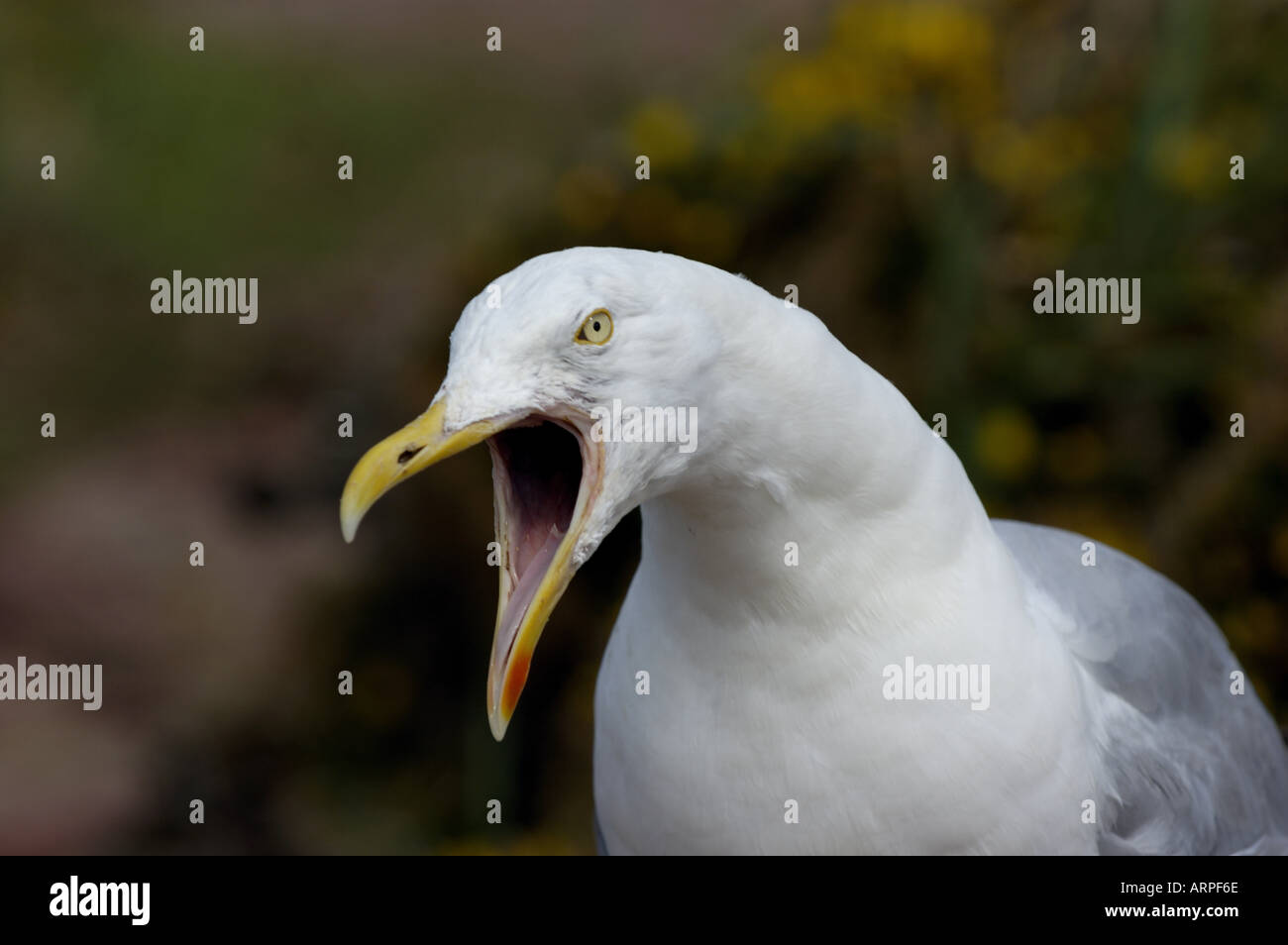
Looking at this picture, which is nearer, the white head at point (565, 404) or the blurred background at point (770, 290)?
the white head at point (565, 404)

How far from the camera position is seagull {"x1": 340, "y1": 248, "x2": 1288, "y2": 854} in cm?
146

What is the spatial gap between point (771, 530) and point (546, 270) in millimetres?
416

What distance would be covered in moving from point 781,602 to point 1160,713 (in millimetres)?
715

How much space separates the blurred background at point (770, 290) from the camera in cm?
333

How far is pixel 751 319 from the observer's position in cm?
158

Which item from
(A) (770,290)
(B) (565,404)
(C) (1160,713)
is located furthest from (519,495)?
(A) (770,290)

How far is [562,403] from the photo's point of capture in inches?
56.7

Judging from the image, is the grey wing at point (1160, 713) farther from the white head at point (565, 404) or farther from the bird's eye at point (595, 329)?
the bird's eye at point (595, 329)

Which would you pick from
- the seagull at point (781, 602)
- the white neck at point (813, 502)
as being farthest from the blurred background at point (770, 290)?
the white neck at point (813, 502)

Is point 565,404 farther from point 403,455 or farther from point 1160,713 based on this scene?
point 1160,713

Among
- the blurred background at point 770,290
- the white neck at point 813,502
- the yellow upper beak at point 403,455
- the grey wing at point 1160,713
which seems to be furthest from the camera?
the blurred background at point 770,290

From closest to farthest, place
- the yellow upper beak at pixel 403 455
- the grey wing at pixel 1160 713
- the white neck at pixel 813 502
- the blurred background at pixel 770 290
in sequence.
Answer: the yellow upper beak at pixel 403 455, the white neck at pixel 813 502, the grey wing at pixel 1160 713, the blurred background at pixel 770 290

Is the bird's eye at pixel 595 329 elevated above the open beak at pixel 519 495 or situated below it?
above

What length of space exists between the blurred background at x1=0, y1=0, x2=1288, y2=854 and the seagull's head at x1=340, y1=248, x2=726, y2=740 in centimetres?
173
